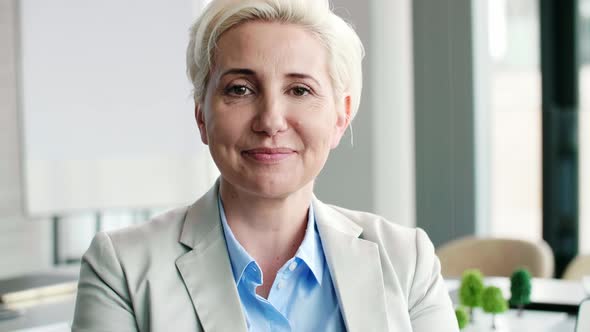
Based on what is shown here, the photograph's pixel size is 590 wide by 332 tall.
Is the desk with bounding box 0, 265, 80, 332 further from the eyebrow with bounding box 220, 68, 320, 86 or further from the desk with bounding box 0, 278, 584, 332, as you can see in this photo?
the eyebrow with bounding box 220, 68, 320, 86

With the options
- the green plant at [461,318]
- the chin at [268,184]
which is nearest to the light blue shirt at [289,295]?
the chin at [268,184]

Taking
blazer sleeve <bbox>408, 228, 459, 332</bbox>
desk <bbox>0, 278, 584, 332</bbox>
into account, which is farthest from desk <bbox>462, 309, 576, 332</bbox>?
blazer sleeve <bbox>408, 228, 459, 332</bbox>

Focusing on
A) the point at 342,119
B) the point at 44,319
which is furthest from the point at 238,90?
the point at 44,319

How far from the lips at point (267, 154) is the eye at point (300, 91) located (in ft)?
0.33

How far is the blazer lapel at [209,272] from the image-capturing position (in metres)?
1.38

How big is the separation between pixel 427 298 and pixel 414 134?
160 inches

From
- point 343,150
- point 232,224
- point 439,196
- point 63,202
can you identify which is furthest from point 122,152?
point 232,224

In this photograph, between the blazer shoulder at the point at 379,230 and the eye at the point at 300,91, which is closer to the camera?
the eye at the point at 300,91

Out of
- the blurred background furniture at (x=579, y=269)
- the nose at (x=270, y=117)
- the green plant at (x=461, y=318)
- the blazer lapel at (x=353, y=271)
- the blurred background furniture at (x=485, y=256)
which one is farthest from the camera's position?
the blurred background furniture at (x=485, y=256)

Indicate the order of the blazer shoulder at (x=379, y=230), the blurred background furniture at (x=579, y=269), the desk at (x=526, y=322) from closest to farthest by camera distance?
the blazer shoulder at (x=379, y=230), the desk at (x=526, y=322), the blurred background furniture at (x=579, y=269)

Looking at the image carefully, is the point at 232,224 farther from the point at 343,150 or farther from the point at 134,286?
the point at 343,150

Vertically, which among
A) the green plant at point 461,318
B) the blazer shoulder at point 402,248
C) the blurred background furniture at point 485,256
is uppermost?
the blazer shoulder at point 402,248

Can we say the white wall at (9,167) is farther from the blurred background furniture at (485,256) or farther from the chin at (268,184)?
the chin at (268,184)

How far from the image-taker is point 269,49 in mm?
1364
